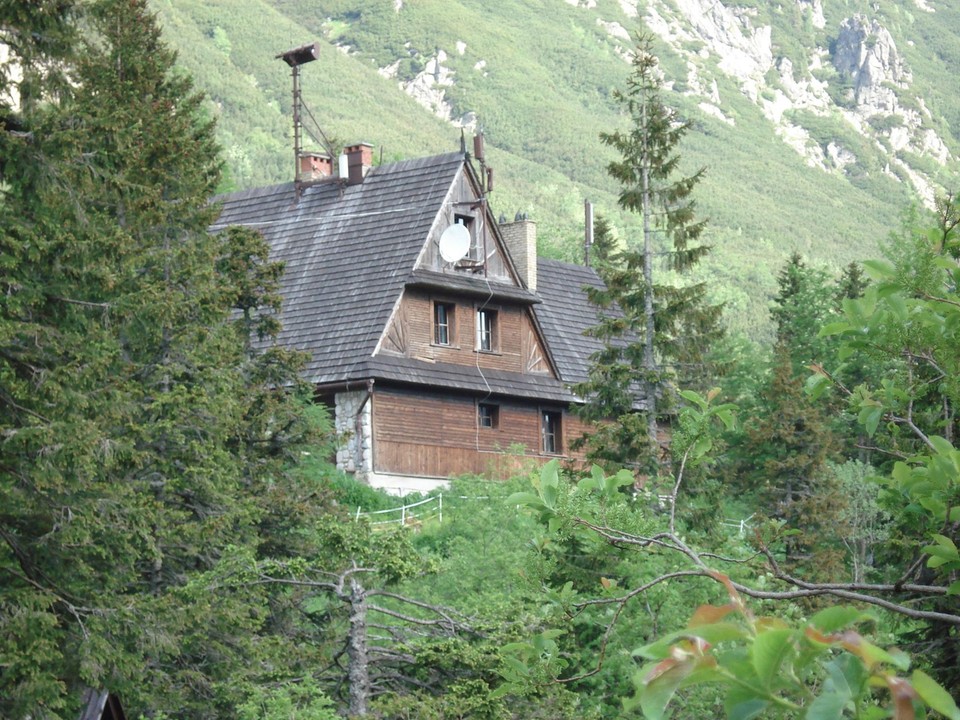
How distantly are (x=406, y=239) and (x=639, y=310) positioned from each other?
9.98 m

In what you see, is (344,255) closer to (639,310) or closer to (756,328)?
(639,310)

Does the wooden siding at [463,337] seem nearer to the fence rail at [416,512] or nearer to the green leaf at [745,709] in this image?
the fence rail at [416,512]

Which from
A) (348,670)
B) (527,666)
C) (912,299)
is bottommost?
(348,670)

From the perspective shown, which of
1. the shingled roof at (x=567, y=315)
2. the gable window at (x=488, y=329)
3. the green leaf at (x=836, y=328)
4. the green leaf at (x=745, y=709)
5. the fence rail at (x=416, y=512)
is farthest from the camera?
the shingled roof at (x=567, y=315)

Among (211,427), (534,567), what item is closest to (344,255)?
(211,427)

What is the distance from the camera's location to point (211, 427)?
20.8 metres

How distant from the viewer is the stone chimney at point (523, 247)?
4097 centimetres

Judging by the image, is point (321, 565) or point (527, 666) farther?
point (321, 565)

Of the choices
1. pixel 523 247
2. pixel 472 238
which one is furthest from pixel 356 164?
pixel 523 247

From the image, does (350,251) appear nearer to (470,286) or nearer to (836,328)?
(470,286)

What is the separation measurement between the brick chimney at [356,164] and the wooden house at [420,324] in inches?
1.3

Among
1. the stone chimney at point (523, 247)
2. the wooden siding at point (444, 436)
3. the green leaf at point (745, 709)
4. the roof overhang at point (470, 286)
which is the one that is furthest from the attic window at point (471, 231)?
the green leaf at point (745, 709)

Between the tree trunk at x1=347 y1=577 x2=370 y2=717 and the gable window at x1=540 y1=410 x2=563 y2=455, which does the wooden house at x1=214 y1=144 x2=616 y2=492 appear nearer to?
the gable window at x1=540 y1=410 x2=563 y2=455

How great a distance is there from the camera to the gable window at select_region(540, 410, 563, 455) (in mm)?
39438
